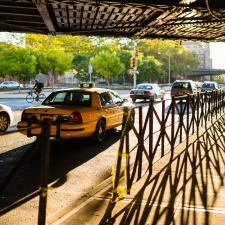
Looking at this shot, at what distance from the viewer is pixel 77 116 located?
356 inches

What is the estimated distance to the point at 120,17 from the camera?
9836 millimetres

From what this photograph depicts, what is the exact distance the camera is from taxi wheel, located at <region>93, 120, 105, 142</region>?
9.87m

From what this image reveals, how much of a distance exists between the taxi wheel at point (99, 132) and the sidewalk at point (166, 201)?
303 cm

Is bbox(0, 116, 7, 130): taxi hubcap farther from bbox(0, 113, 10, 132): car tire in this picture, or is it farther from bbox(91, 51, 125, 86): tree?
bbox(91, 51, 125, 86): tree

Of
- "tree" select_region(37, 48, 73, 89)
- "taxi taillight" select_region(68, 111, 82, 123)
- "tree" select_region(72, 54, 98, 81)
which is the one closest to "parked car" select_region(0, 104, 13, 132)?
"taxi taillight" select_region(68, 111, 82, 123)

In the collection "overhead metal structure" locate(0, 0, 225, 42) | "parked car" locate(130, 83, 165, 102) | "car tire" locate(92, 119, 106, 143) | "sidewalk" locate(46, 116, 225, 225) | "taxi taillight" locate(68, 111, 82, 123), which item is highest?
"overhead metal structure" locate(0, 0, 225, 42)

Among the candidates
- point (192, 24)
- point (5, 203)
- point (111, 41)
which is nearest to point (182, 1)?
point (192, 24)

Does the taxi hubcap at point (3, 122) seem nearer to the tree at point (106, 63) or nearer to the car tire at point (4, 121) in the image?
the car tire at point (4, 121)

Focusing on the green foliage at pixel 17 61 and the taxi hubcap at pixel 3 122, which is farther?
the green foliage at pixel 17 61

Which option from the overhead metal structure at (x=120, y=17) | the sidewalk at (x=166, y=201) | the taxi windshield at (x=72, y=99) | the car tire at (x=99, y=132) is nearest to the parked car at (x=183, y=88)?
the overhead metal structure at (x=120, y=17)

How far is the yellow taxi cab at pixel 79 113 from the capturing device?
8.98 meters

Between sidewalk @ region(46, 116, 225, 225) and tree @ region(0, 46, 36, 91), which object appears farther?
tree @ region(0, 46, 36, 91)

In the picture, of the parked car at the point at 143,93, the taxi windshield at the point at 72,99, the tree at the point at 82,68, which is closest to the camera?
the taxi windshield at the point at 72,99

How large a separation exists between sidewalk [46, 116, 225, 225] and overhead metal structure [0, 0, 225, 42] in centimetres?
341
